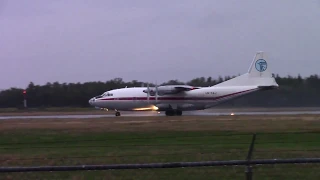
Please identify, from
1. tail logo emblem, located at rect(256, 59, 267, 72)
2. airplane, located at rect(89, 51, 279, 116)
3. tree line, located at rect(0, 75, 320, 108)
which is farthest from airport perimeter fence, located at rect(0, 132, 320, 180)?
tree line, located at rect(0, 75, 320, 108)

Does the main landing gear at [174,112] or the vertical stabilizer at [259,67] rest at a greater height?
the vertical stabilizer at [259,67]

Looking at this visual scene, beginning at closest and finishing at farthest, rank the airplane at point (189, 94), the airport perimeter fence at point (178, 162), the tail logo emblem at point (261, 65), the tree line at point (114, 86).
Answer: the airport perimeter fence at point (178, 162), the airplane at point (189, 94), the tail logo emblem at point (261, 65), the tree line at point (114, 86)

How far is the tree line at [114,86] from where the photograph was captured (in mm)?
81250

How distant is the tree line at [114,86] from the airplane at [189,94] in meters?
14.1

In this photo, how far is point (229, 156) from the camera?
693 inches

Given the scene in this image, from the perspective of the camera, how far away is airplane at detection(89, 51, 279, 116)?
6003 cm

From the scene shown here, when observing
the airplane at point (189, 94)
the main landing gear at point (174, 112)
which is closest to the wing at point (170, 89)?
→ the airplane at point (189, 94)

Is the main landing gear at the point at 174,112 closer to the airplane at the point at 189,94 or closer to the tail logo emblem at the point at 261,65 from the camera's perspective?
the airplane at the point at 189,94

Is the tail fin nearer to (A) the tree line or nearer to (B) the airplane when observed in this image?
(B) the airplane

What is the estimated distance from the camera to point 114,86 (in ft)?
337

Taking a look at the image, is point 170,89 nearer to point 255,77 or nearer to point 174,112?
point 174,112

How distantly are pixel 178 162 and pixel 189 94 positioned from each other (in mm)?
47306

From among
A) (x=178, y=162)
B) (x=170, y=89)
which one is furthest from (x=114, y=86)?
(x=178, y=162)

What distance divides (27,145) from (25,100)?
75083mm
